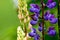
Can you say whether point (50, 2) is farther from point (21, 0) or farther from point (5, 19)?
point (5, 19)

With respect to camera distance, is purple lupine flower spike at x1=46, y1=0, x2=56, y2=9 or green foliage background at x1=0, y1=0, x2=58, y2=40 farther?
green foliage background at x1=0, y1=0, x2=58, y2=40

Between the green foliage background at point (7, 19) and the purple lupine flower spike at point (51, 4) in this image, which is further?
the green foliage background at point (7, 19)

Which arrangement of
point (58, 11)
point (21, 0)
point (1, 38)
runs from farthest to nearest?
1. point (1, 38)
2. point (58, 11)
3. point (21, 0)

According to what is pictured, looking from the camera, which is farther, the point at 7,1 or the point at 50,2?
the point at 7,1

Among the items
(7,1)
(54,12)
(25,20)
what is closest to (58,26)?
(54,12)

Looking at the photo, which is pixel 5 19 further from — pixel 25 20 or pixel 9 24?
pixel 25 20

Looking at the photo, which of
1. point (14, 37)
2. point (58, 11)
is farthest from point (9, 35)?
point (58, 11)

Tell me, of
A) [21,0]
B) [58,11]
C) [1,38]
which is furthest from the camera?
[1,38]

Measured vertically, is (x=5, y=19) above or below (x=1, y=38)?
above

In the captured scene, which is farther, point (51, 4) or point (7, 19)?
point (7, 19)
